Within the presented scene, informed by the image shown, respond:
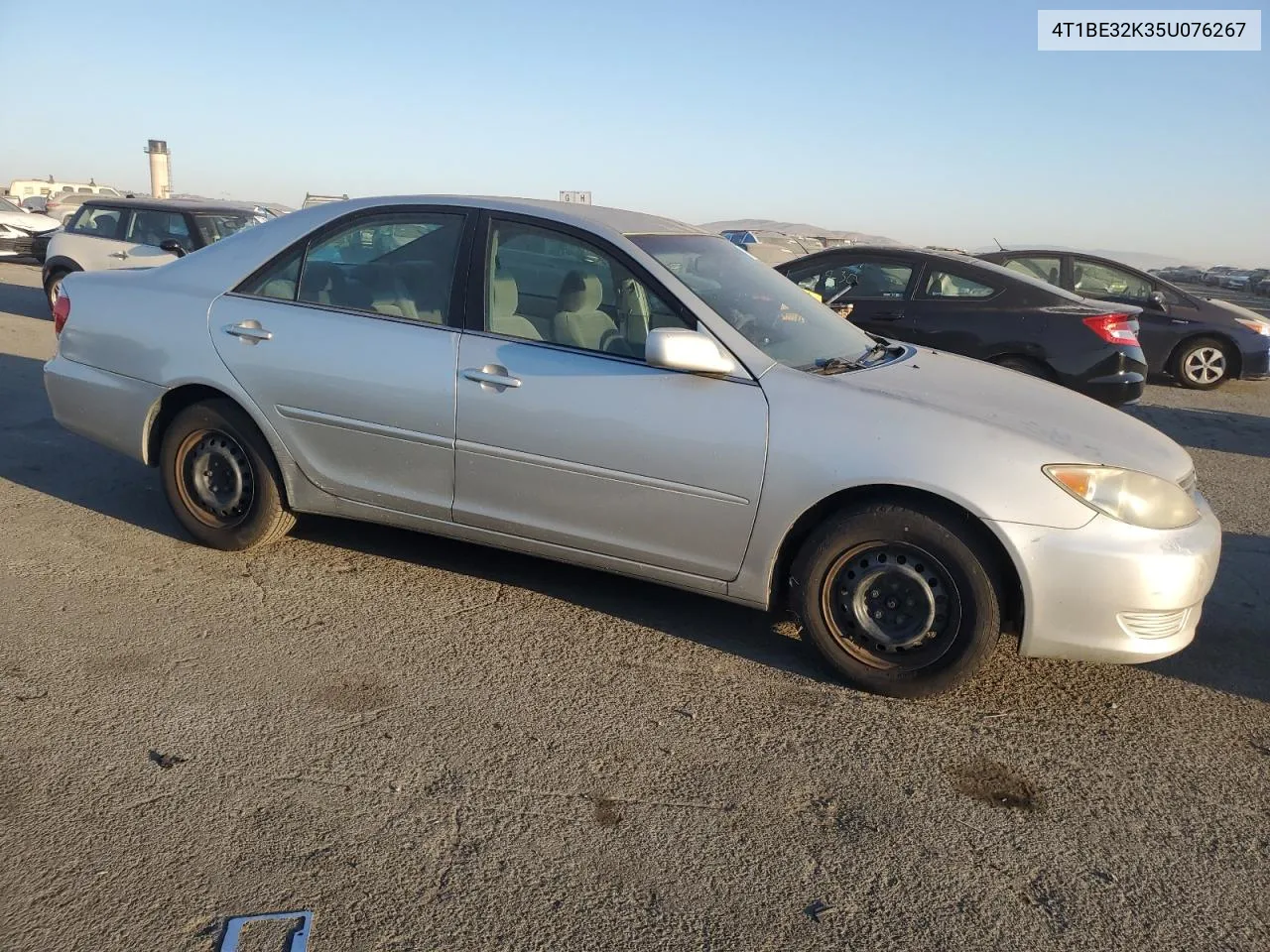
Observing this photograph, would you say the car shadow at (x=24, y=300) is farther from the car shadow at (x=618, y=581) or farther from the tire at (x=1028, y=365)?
the tire at (x=1028, y=365)

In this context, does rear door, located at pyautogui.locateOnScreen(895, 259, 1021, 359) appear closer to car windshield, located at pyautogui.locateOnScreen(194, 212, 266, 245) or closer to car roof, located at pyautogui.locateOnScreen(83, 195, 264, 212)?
car windshield, located at pyautogui.locateOnScreen(194, 212, 266, 245)

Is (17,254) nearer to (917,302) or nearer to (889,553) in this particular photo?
(917,302)

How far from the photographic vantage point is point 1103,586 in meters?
3.30

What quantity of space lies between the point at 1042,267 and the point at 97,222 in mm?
10463

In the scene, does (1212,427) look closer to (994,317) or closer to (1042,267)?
(994,317)

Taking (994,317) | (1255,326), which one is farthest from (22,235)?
(1255,326)

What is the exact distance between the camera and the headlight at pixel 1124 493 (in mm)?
3344

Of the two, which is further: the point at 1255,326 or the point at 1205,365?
the point at 1205,365

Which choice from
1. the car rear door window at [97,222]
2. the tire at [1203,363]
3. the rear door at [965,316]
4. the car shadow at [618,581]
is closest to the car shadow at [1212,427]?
the tire at [1203,363]

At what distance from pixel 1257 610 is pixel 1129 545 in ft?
5.86

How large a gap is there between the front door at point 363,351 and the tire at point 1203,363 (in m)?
9.54

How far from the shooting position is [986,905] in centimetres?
255

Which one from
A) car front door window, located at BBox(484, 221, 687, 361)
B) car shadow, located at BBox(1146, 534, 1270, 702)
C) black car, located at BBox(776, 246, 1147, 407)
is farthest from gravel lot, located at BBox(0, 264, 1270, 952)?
black car, located at BBox(776, 246, 1147, 407)

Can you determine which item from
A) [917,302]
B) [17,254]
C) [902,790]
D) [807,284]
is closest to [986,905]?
[902,790]
